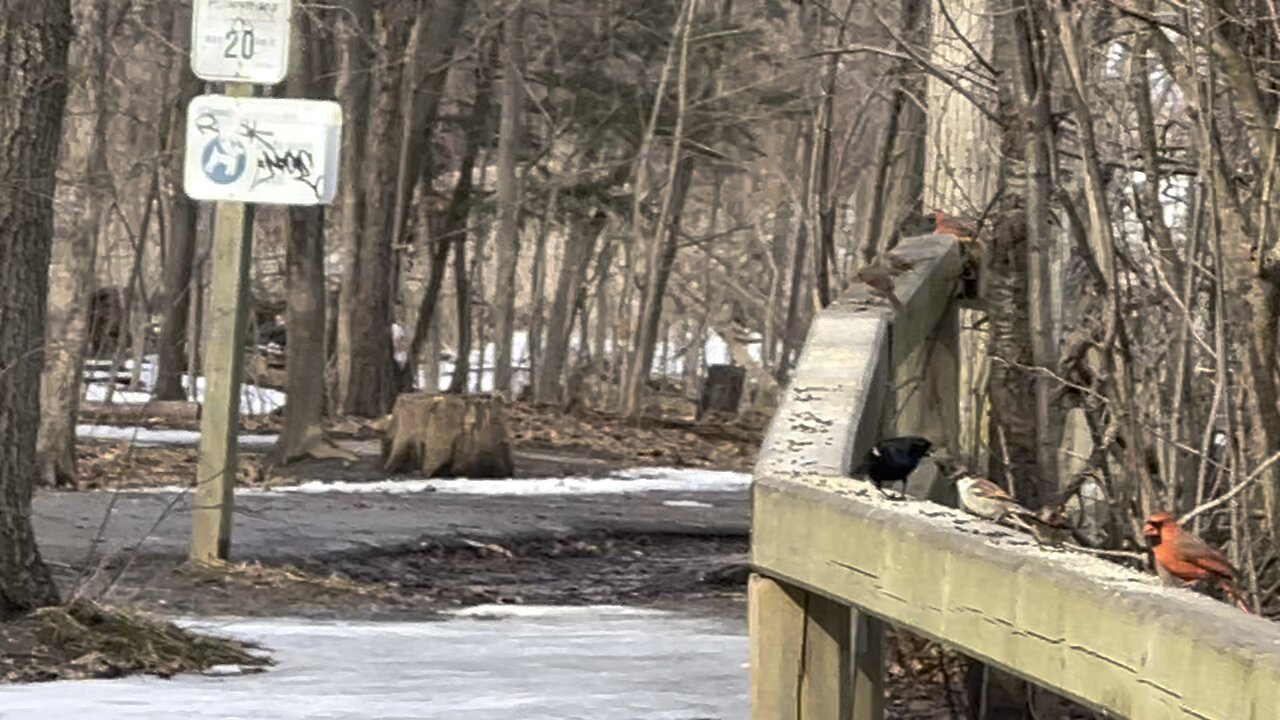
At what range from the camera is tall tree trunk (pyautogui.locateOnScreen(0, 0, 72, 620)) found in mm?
7625

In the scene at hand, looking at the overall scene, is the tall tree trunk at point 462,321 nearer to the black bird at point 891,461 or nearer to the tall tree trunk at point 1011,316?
the tall tree trunk at point 1011,316

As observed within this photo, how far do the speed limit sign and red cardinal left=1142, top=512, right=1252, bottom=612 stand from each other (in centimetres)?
738

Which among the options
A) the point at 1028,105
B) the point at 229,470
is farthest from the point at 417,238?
the point at 1028,105

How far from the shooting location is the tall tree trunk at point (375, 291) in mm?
26109

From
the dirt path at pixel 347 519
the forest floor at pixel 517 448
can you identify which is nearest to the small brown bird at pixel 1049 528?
the dirt path at pixel 347 519

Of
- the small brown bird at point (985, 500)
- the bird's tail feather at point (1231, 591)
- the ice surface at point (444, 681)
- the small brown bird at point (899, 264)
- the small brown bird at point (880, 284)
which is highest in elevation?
the small brown bird at point (899, 264)

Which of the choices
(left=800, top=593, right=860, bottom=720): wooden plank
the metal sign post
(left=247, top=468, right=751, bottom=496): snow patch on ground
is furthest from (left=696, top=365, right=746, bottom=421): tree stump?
(left=800, top=593, right=860, bottom=720): wooden plank

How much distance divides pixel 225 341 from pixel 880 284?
6.00 m

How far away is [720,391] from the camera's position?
32625 mm

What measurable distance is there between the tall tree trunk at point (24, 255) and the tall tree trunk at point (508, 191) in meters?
19.9

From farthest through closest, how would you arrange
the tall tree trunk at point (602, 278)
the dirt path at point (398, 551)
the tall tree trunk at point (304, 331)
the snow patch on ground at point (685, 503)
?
1. the tall tree trunk at point (602, 278)
2. the tall tree trunk at point (304, 331)
3. the snow patch on ground at point (685, 503)
4. the dirt path at point (398, 551)

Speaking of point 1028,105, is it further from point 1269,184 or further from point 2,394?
point 2,394

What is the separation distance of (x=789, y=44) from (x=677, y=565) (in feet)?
50.5


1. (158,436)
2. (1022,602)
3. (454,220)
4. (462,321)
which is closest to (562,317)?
(462,321)
